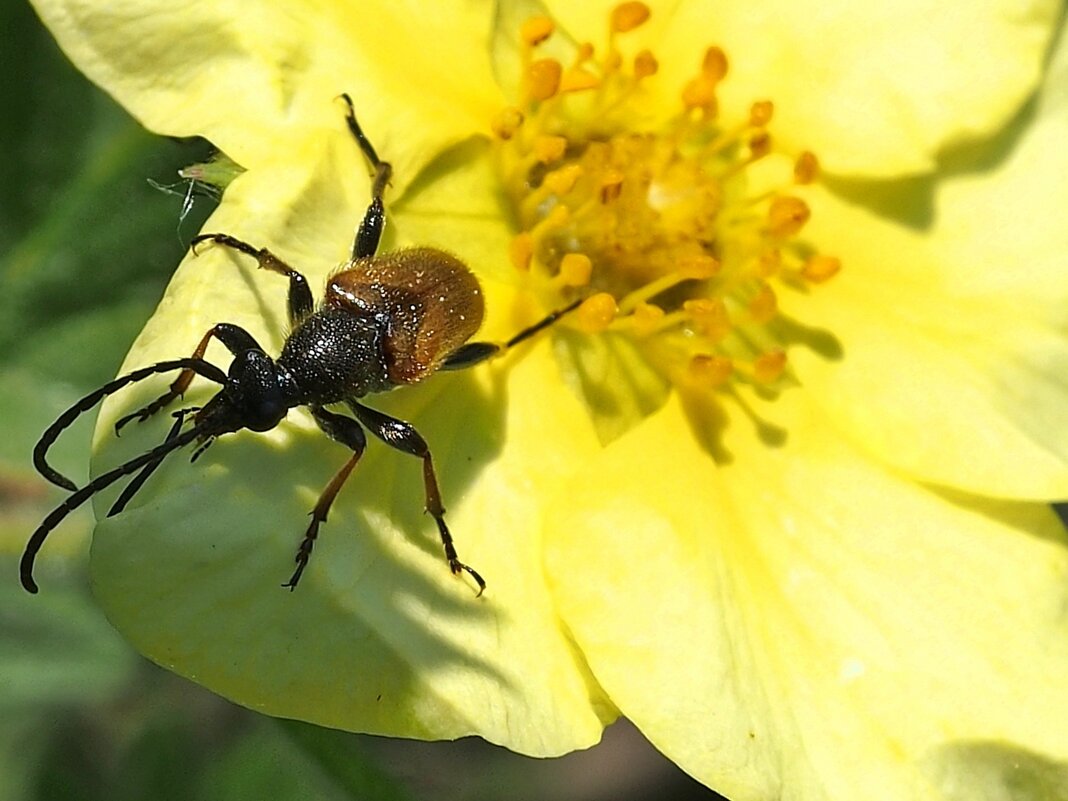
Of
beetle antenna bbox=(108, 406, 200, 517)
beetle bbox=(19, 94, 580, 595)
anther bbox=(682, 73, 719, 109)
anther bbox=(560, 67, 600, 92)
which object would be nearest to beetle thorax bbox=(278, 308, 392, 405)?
beetle bbox=(19, 94, 580, 595)

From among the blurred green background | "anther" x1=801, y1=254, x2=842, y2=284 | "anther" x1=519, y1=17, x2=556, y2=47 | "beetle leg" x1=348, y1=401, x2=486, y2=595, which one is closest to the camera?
"beetle leg" x1=348, y1=401, x2=486, y2=595

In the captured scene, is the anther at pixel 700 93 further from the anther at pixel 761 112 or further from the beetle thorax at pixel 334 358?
the beetle thorax at pixel 334 358

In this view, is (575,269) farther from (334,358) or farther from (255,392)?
(255,392)

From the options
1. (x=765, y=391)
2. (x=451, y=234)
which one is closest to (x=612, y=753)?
(x=765, y=391)

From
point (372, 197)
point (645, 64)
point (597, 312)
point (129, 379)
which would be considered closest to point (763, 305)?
point (597, 312)

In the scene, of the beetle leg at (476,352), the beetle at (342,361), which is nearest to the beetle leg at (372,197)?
the beetle at (342,361)

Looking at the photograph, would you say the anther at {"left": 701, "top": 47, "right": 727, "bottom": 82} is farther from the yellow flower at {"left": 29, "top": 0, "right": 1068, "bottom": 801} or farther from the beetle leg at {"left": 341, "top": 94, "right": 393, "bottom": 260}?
the beetle leg at {"left": 341, "top": 94, "right": 393, "bottom": 260}
